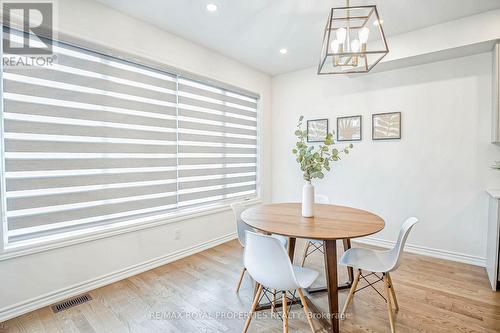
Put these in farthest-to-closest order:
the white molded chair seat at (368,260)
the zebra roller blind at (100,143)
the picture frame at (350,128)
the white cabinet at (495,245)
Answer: the picture frame at (350,128), the white cabinet at (495,245), the zebra roller blind at (100,143), the white molded chair seat at (368,260)

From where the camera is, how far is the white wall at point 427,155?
295 cm

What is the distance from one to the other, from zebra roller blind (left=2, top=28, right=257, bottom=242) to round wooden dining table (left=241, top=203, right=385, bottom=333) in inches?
53.7

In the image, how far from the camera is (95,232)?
2424 mm

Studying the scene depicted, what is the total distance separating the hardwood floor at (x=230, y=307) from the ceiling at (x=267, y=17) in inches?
111

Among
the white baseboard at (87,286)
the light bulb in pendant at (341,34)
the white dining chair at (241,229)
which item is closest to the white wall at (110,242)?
the white baseboard at (87,286)

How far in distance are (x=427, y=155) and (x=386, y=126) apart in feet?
2.09

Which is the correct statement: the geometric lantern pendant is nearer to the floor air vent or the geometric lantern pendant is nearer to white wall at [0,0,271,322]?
white wall at [0,0,271,322]

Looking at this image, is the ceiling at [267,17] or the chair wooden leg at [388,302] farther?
the ceiling at [267,17]

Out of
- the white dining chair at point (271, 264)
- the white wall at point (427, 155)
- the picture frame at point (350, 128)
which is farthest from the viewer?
the picture frame at point (350, 128)

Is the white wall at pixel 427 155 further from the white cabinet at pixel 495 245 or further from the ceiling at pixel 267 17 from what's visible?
the ceiling at pixel 267 17

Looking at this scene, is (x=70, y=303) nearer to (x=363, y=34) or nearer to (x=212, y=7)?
(x=212, y=7)

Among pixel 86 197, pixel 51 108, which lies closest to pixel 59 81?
pixel 51 108

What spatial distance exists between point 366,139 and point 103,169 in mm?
3475

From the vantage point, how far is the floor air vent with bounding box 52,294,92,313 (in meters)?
2.10
